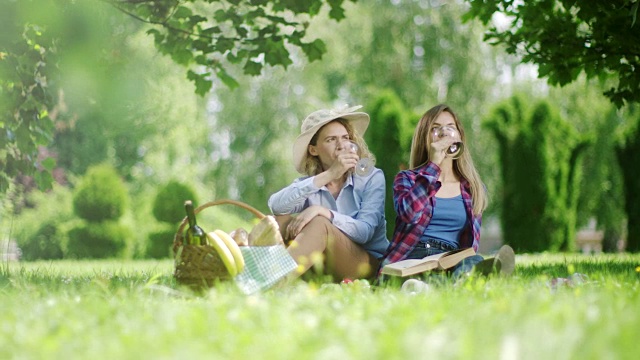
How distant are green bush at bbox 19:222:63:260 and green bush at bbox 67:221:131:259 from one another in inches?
33.2

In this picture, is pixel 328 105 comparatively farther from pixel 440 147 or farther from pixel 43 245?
pixel 440 147

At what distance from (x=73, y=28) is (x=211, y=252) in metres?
1.41

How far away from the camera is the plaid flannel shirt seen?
15.8 ft

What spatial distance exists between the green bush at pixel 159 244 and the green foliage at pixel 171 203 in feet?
0.85

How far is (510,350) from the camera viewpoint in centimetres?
197

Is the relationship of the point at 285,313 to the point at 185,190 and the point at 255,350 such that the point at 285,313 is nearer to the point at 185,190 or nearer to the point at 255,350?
the point at 255,350

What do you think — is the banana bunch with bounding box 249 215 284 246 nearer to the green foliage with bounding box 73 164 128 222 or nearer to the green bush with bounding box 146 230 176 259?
the green bush with bounding box 146 230 176 259

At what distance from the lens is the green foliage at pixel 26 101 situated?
5.79m

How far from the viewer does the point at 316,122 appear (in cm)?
529

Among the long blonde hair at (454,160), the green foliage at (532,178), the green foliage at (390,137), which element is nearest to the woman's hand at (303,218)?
the long blonde hair at (454,160)

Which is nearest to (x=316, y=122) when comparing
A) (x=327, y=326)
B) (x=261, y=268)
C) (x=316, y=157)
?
(x=316, y=157)

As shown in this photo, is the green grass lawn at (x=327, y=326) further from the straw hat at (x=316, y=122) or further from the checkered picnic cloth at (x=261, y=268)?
the straw hat at (x=316, y=122)

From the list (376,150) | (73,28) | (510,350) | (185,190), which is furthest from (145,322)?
(185,190)

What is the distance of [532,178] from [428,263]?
8960 millimetres
